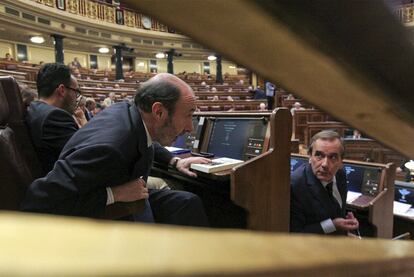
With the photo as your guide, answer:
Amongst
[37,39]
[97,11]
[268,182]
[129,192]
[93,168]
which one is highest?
[97,11]

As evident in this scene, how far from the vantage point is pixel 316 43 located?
30cm

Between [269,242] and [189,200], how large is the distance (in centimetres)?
169

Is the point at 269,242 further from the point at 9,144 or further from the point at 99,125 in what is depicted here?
the point at 9,144

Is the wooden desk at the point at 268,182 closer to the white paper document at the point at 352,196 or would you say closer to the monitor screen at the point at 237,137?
the monitor screen at the point at 237,137

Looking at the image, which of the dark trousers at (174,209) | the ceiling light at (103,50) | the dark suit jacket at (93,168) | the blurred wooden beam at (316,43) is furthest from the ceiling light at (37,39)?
the blurred wooden beam at (316,43)

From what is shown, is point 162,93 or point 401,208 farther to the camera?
point 401,208

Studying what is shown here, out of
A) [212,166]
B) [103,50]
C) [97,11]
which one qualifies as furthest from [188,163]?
[103,50]

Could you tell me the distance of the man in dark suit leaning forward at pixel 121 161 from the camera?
53.9 inches

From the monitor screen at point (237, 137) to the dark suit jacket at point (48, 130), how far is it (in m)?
1.04

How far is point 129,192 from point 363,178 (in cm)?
202

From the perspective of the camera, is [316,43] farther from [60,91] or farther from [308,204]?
[60,91]

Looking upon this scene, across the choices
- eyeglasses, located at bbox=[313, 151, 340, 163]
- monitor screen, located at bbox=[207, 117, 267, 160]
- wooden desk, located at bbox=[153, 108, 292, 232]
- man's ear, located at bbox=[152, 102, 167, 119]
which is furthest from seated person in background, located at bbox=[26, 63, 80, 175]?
eyeglasses, located at bbox=[313, 151, 340, 163]

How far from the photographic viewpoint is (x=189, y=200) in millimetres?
1896

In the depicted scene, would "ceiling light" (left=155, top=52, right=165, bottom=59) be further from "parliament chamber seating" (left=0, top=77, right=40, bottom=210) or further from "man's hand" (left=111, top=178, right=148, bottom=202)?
"man's hand" (left=111, top=178, right=148, bottom=202)
